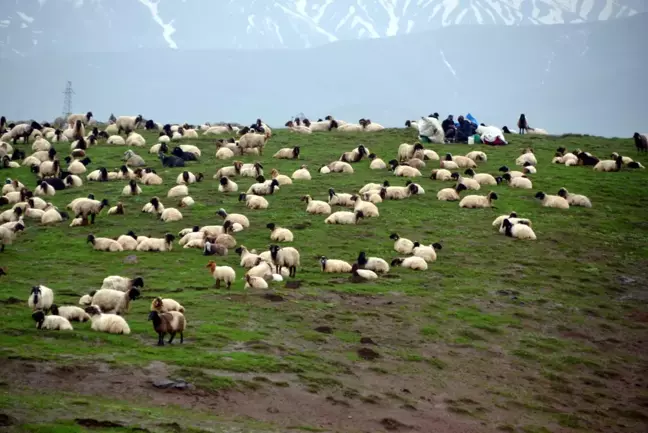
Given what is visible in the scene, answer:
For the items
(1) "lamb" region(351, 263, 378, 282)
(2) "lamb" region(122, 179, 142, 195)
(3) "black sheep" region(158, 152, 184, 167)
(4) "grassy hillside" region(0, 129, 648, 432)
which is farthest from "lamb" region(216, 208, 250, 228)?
(3) "black sheep" region(158, 152, 184, 167)

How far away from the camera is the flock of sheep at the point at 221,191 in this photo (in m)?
24.2

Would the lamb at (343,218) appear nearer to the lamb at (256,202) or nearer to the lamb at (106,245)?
the lamb at (256,202)

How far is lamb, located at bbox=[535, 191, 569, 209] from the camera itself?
40812 mm

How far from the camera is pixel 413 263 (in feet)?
102

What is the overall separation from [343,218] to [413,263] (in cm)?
604

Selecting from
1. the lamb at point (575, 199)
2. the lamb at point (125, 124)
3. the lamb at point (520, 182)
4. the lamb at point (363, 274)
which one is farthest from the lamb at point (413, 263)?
the lamb at point (125, 124)

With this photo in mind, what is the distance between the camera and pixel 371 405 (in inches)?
788

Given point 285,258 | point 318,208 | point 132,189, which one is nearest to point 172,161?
point 132,189

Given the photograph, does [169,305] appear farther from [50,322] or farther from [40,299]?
[40,299]

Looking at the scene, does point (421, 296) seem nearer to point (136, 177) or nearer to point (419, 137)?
point (136, 177)

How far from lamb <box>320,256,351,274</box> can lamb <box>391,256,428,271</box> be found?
189 centimetres

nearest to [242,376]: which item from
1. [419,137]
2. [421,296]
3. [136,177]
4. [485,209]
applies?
[421,296]

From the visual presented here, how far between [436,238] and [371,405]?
15418 mm

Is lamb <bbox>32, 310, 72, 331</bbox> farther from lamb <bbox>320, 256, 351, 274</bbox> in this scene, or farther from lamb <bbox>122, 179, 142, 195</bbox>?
lamb <bbox>122, 179, 142, 195</bbox>
